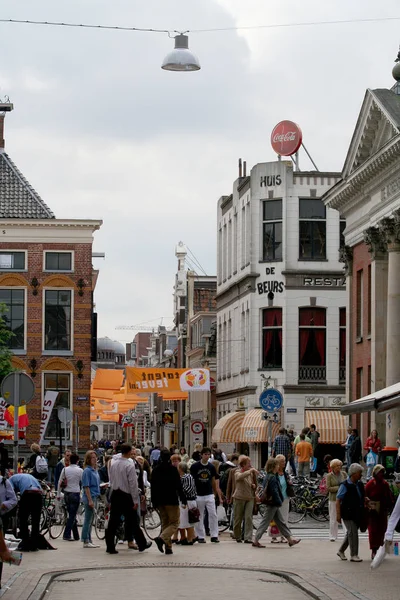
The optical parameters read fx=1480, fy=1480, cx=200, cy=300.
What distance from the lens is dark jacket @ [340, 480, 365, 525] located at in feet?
71.5

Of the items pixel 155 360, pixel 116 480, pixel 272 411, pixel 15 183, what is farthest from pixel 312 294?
pixel 155 360

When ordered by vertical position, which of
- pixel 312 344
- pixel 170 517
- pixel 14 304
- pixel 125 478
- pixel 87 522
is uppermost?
pixel 14 304

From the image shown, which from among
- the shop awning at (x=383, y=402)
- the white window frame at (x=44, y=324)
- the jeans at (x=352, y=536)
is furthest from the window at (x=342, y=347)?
the jeans at (x=352, y=536)

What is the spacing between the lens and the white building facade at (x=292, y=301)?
58.2 meters


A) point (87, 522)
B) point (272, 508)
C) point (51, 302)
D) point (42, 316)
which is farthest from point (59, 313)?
point (272, 508)

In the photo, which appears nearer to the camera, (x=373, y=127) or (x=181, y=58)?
(x=181, y=58)

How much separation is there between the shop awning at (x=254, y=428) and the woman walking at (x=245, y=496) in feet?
93.6

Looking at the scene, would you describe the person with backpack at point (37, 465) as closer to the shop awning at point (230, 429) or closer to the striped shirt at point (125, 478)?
the striped shirt at point (125, 478)

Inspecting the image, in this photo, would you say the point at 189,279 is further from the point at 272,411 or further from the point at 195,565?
the point at 195,565

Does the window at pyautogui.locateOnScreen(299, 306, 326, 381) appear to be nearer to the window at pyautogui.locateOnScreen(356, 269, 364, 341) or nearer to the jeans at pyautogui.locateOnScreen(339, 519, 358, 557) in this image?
the window at pyautogui.locateOnScreen(356, 269, 364, 341)

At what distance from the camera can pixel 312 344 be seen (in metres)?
58.4

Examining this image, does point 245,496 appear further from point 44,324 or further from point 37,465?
point 44,324

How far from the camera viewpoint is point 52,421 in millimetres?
64188

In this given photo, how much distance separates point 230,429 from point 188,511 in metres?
35.6
